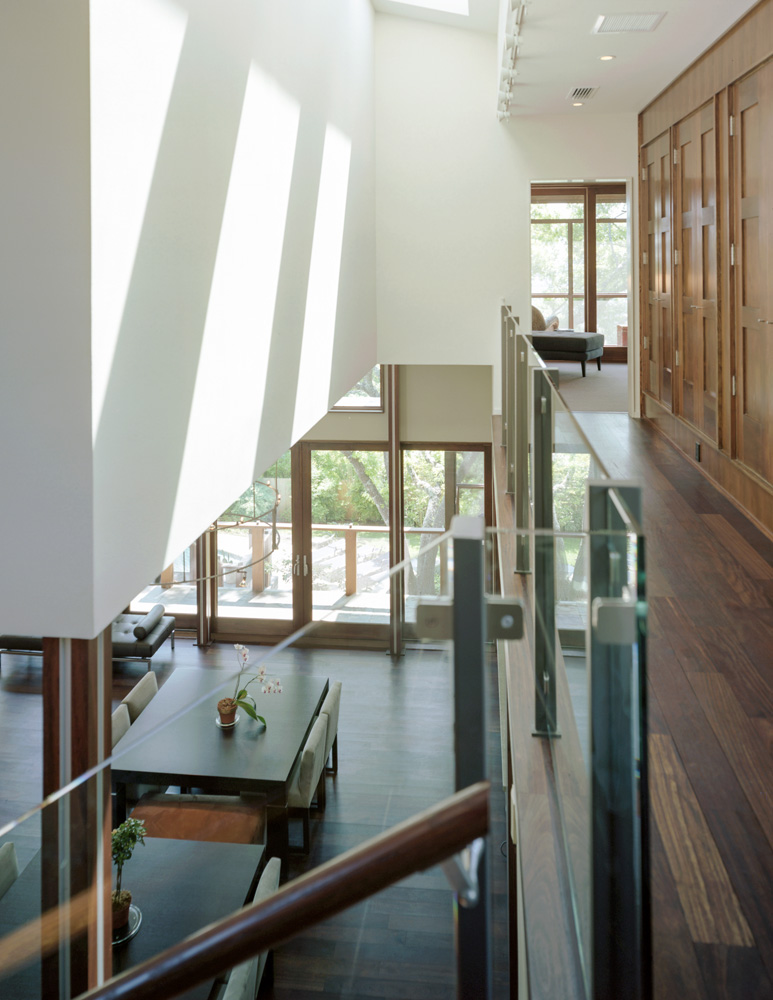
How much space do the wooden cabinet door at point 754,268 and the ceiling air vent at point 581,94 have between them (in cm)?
267

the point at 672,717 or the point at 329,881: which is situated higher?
the point at 329,881

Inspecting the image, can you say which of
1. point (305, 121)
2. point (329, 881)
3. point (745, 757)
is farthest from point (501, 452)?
point (329, 881)

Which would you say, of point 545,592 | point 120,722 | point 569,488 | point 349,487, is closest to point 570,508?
point 569,488

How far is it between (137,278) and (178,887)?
3.21m

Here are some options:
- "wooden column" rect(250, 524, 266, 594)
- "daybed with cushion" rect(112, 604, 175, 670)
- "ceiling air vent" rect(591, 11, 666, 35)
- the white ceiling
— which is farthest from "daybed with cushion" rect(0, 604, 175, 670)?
"ceiling air vent" rect(591, 11, 666, 35)

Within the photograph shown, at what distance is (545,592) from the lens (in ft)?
A: 6.50

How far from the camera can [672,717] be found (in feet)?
8.94

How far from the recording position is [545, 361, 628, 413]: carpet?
8.98m

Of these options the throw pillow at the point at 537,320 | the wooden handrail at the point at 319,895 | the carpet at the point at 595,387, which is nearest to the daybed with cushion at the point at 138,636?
the carpet at the point at 595,387

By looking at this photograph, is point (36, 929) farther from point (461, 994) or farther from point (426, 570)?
point (426, 570)

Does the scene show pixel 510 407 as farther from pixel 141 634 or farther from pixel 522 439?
pixel 141 634

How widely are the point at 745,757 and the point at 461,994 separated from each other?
152 cm

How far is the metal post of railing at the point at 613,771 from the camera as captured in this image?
1.30 meters

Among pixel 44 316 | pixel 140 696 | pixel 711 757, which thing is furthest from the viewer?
pixel 140 696
